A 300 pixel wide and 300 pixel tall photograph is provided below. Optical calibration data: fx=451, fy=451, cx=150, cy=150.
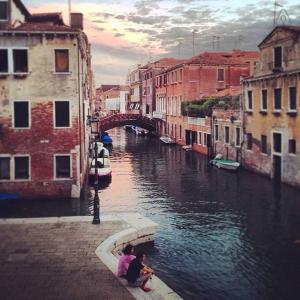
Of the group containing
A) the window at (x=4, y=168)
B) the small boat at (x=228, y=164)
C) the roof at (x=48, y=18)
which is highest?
the roof at (x=48, y=18)

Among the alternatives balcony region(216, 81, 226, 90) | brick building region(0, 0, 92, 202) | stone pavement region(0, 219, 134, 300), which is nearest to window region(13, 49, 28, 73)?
brick building region(0, 0, 92, 202)

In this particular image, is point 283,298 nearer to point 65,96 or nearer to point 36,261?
point 36,261

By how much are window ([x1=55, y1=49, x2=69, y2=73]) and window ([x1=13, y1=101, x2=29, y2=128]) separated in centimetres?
257

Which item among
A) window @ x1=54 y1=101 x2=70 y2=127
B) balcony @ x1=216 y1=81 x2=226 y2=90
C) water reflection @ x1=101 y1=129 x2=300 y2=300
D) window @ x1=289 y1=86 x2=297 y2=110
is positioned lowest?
water reflection @ x1=101 y1=129 x2=300 y2=300

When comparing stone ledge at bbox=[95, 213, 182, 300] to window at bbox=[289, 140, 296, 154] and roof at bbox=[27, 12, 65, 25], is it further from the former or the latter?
roof at bbox=[27, 12, 65, 25]

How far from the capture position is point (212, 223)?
20484 millimetres

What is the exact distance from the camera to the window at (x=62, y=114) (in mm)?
24609

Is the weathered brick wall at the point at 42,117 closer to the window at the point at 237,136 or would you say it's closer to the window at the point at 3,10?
the window at the point at 3,10

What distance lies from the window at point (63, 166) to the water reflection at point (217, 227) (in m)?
2.64

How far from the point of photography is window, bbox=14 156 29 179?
81.0 ft

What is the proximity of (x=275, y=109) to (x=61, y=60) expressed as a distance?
48.4 ft

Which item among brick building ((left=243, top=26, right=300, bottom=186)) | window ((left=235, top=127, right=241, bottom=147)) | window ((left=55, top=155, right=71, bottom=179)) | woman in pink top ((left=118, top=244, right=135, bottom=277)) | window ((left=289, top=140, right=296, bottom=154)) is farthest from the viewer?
window ((left=235, top=127, right=241, bottom=147))

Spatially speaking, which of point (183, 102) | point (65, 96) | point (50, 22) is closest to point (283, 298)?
point (65, 96)

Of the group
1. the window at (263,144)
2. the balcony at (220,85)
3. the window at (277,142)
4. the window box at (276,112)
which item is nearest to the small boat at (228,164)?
the window at (263,144)
